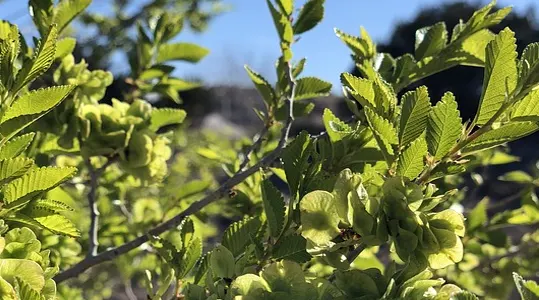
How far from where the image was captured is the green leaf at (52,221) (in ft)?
2.90

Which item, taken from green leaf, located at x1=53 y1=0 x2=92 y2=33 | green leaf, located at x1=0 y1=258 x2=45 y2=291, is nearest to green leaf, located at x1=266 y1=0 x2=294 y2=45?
green leaf, located at x1=53 y1=0 x2=92 y2=33

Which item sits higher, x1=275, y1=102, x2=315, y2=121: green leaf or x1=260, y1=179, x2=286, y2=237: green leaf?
x1=260, y1=179, x2=286, y2=237: green leaf

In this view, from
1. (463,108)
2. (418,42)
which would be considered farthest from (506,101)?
(463,108)

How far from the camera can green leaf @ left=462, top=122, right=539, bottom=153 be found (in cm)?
84

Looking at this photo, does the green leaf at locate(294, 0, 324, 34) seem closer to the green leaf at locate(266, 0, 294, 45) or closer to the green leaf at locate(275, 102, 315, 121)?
the green leaf at locate(266, 0, 294, 45)

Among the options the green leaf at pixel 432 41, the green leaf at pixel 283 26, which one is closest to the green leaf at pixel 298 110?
the green leaf at pixel 283 26

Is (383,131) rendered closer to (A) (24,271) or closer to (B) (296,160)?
(B) (296,160)

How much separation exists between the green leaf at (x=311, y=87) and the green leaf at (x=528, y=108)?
56 centimetres

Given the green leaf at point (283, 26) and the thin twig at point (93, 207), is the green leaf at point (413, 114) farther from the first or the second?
the thin twig at point (93, 207)

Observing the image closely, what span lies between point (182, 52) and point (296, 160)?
0.86 metres

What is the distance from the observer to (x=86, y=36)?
537cm

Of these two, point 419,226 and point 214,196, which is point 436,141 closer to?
point 419,226

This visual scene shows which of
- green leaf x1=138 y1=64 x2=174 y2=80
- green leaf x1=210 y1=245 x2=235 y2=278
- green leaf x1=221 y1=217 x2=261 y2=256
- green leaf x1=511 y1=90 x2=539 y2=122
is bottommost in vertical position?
green leaf x1=221 y1=217 x2=261 y2=256

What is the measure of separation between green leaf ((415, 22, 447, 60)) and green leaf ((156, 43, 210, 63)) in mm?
617
